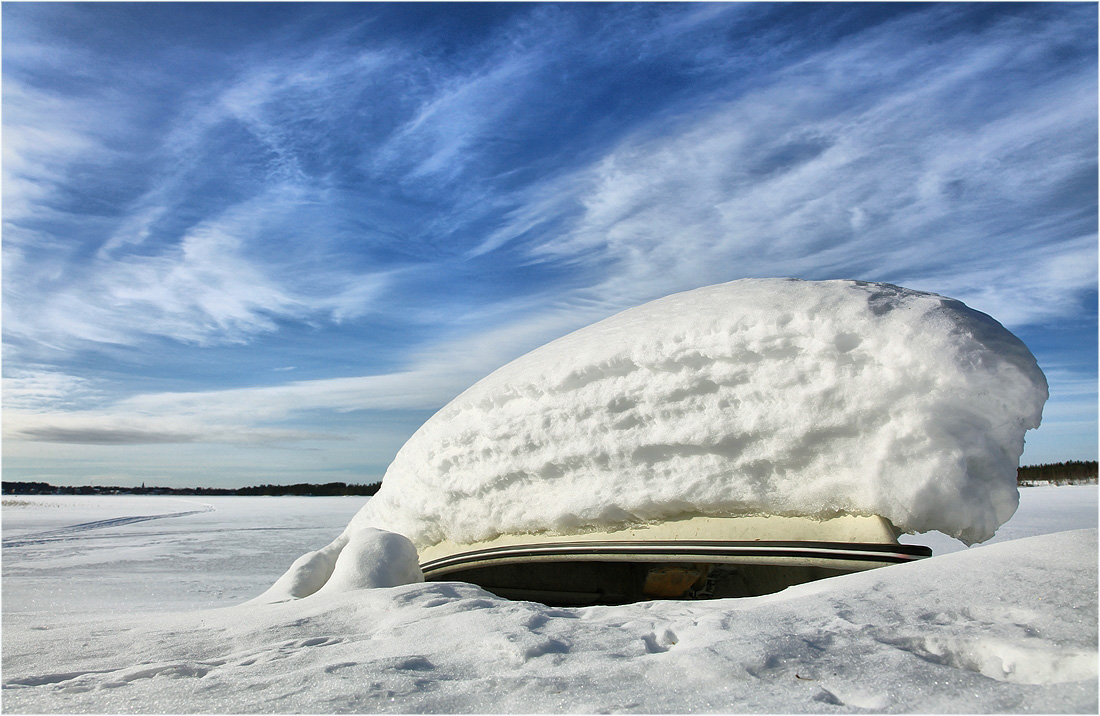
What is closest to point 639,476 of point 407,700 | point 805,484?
point 805,484

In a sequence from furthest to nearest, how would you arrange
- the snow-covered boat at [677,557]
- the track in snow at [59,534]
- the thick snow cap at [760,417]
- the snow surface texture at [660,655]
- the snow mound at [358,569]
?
the track in snow at [59,534]
the snow mound at [358,569]
the snow-covered boat at [677,557]
the thick snow cap at [760,417]
the snow surface texture at [660,655]

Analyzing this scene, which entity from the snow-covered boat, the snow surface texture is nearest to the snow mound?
the snow-covered boat

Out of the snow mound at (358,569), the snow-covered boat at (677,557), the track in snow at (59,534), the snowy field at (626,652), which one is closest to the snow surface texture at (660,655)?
the snowy field at (626,652)

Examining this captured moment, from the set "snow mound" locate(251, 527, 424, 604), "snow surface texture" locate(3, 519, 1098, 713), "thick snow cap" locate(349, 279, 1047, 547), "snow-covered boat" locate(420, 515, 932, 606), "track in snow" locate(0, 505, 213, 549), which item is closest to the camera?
"snow surface texture" locate(3, 519, 1098, 713)

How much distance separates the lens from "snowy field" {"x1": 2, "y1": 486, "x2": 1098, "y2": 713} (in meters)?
1.42

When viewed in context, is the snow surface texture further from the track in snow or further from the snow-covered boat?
the track in snow

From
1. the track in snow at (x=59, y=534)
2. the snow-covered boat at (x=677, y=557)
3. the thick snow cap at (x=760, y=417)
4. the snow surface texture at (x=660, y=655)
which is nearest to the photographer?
the snow surface texture at (x=660, y=655)

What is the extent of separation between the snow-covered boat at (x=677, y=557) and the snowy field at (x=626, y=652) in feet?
2.25

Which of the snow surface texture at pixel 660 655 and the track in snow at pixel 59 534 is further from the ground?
the snow surface texture at pixel 660 655

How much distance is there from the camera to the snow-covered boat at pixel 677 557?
119 inches

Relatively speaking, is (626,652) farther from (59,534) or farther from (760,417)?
(59,534)

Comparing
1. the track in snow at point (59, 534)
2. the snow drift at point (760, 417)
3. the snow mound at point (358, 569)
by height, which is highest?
the snow drift at point (760, 417)

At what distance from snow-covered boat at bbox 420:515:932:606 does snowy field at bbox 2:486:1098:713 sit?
0.68 meters

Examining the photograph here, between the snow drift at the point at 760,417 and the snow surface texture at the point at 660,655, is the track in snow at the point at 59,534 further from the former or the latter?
the snow surface texture at the point at 660,655
